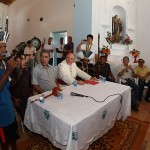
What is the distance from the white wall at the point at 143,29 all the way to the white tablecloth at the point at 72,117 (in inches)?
179

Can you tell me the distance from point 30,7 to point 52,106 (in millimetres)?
8058

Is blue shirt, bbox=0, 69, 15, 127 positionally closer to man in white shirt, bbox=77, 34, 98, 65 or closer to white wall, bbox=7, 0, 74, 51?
man in white shirt, bbox=77, 34, 98, 65

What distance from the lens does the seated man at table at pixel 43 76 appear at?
8.01 feet

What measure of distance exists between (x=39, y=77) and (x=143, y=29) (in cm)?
506

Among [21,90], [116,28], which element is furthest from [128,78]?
[21,90]

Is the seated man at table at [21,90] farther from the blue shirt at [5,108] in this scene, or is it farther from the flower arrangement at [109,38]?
the flower arrangement at [109,38]

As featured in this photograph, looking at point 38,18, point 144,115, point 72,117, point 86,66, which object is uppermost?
point 38,18

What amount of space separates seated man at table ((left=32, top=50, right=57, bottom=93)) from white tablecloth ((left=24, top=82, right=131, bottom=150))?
Answer: 1.53 feet

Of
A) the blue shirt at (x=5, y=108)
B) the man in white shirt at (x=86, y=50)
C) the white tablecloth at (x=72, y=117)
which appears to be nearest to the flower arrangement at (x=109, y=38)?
the man in white shirt at (x=86, y=50)

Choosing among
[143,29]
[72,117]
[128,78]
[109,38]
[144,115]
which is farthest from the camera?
[143,29]

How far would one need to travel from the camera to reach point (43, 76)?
98.1 inches

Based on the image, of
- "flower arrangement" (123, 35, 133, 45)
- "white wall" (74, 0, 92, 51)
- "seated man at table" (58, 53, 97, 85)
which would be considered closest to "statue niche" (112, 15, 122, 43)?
"flower arrangement" (123, 35, 133, 45)

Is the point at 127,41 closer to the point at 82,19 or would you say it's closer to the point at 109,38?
the point at 109,38

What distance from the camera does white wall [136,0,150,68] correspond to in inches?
237
